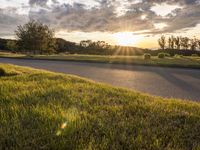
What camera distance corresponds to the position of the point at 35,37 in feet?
213

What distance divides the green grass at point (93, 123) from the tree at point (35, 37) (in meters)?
60.7

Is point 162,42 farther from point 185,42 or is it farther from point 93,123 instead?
point 93,123

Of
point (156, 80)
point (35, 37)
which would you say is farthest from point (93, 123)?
point (35, 37)

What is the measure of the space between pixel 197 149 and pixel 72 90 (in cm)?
421

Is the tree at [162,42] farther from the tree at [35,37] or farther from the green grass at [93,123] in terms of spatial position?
the green grass at [93,123]

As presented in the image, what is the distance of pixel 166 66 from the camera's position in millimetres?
24312

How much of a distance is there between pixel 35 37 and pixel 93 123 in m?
63.1

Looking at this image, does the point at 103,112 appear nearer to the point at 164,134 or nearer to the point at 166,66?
the point at 164,134

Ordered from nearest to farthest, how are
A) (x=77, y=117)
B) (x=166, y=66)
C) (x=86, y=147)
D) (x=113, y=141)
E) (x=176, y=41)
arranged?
1. (x=86, y=147)
2. (x=113, y=141)
3. (x=77, y=117)
4. (x=166, y=66)
5. (x=176, y=41)

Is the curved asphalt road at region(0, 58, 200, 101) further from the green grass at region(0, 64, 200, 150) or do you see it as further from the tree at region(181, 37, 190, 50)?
the tree at region(181, 37, 190, 50)

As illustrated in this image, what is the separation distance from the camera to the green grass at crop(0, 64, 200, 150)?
3.73 metres

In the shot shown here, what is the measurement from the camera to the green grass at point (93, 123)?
12.2 feet

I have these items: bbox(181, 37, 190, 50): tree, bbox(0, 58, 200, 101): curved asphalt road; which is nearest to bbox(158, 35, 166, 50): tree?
bbox(181, 37, 190, 50): tree

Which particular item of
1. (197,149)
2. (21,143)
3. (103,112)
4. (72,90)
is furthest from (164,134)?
(72,90)
